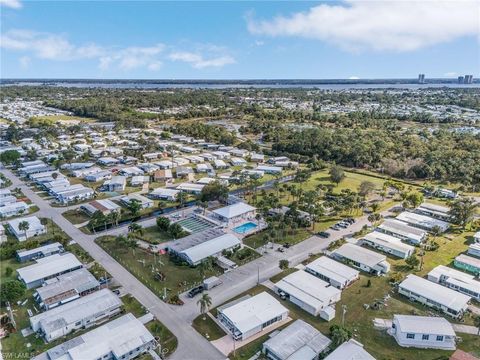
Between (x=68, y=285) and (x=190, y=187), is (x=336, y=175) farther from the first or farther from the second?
(x=68, y=285)

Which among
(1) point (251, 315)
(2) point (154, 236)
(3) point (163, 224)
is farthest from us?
(3) point (163, 224)

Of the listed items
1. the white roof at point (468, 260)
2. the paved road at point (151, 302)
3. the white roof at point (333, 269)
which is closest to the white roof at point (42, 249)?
the paved road at point (151, 302)

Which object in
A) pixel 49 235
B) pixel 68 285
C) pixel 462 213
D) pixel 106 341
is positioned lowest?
pixel 106 341

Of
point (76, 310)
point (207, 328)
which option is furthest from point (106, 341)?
point (207, 328)

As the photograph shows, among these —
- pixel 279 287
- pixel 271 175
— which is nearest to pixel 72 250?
pixel 279 287

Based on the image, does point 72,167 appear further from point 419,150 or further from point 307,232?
point 419,150
